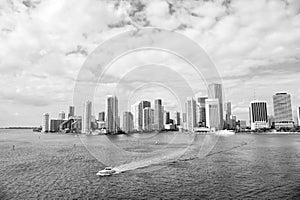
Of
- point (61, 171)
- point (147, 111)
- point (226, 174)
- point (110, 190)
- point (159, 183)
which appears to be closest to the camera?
point (110, 190)

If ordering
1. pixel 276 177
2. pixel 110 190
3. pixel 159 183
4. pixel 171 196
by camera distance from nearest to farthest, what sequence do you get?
pixel 171 196
pixel 110 190
pixel 159 183
pixel 276 177

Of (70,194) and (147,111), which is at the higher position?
(147,111)

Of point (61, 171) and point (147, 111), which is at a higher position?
point (147, 111)

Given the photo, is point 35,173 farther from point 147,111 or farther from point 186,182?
point 147,111

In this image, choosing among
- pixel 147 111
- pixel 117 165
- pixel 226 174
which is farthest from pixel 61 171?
pixel 147 111

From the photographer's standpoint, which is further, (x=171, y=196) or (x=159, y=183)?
(x=159, y=183)

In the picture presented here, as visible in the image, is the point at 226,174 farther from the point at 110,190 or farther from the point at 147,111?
the point at 147,111

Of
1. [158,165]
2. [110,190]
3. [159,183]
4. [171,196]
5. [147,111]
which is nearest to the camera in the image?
[171,196]

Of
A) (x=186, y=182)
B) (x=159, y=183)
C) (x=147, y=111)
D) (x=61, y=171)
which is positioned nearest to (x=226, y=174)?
(x=186, y=182)

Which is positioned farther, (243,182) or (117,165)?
(117,165)
